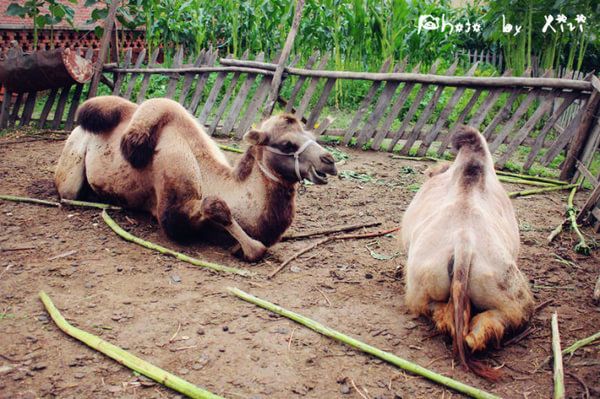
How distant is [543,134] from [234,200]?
221 inches

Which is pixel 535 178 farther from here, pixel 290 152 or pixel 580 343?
pixel 580 343

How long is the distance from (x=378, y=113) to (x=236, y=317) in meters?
6.32

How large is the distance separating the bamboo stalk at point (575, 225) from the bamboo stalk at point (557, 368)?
1927mm

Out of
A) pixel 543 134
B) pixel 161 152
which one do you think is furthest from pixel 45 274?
pixel 543 134

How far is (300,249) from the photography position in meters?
5.47

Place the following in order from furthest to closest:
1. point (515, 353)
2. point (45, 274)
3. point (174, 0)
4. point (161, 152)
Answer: point (174, 0), point (161, 152), point (45, 274), point (515, 353)

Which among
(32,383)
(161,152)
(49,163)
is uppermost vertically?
→ (161,152)

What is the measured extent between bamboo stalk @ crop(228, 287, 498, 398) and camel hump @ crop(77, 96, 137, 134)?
2.66 metres

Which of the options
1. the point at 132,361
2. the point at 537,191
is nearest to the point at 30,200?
the point at 132,361

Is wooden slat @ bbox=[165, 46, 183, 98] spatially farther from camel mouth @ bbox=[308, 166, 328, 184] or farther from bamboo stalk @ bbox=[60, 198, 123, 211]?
camel mouth @ bbox=[308, 166, 328, 184]

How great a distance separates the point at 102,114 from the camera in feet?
19.6

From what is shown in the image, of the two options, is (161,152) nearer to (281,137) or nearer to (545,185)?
(281,137)

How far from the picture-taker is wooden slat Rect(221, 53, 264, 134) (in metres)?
10.1

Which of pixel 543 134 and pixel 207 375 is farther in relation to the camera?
pixel 543 134
